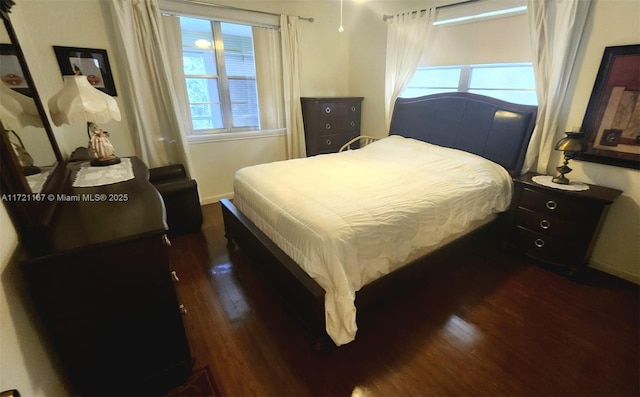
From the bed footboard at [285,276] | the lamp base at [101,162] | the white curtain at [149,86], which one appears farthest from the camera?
the white curtain at [149,86]

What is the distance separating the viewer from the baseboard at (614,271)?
2.14 metres

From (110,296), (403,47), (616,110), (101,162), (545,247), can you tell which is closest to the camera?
(110,296)

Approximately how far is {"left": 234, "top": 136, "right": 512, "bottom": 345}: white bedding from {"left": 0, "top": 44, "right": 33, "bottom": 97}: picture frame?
4.24ft

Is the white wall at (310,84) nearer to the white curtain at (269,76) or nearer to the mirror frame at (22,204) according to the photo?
the mirror frame at (22,204)

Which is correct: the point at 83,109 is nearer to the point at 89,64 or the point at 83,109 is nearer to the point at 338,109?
the point at 89,64

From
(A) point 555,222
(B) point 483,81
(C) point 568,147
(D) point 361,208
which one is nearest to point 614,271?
(A) point 555,222

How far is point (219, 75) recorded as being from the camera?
3.34 m

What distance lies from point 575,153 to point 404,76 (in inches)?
72.7

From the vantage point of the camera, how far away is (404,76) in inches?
129

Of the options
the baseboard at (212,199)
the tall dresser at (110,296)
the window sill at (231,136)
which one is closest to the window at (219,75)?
the window sill at (231,136)

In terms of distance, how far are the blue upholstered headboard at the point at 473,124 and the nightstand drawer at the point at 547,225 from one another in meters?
0.44

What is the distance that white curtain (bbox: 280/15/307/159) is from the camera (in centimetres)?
349

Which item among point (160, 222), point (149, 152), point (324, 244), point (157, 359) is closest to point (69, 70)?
point (149, 152)

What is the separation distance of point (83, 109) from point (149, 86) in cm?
136
